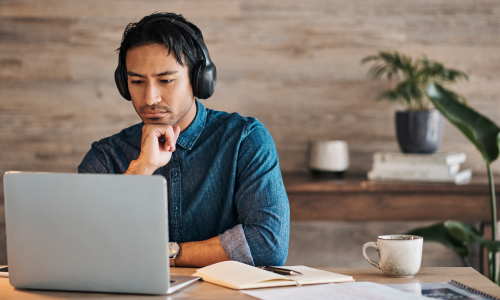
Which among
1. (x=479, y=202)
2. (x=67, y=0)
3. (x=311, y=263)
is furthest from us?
(x=311, y=263)

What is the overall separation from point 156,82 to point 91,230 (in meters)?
0.61

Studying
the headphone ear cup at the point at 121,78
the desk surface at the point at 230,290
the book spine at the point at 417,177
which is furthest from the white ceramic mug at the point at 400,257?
the book spine at the point at 417,177

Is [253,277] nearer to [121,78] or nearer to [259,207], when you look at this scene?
[259,207]

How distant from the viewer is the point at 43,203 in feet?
2.70

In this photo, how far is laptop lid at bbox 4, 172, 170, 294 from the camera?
2.59ft

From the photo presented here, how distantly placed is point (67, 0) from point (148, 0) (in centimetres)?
37

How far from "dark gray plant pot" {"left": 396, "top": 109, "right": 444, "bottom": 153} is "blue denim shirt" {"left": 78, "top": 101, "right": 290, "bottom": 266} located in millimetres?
929

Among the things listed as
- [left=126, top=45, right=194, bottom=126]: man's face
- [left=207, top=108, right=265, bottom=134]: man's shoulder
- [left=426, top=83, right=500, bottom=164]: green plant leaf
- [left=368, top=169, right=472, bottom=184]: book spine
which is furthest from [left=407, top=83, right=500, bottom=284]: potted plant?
[left=126, top=45, right=194, bottom=126]: man's face

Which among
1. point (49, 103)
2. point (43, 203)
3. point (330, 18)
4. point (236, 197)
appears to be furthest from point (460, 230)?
point (49, 103)

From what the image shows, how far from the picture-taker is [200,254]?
1146mm

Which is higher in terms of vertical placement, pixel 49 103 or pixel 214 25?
pixel 214 25

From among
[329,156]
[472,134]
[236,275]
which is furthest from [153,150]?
[472,134]

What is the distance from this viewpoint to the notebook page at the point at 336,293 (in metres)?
0.81

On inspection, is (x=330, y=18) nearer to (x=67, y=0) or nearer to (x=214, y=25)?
(x=214, y=25)
